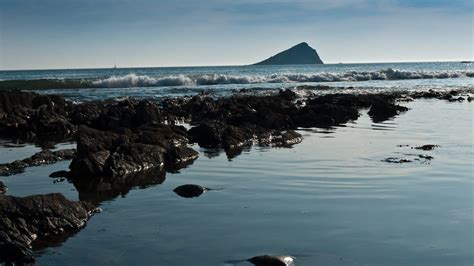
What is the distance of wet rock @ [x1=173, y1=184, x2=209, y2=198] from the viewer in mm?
10211

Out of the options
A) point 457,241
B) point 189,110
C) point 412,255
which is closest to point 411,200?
point 457,241

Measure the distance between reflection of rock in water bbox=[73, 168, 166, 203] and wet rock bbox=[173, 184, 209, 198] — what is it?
100cm

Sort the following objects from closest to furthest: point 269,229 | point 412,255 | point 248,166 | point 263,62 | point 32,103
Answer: point 412,255 → point 269,229 → point 248,166 → point 32,103 → point 263,62

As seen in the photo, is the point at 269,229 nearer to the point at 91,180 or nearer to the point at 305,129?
the point at 91,180

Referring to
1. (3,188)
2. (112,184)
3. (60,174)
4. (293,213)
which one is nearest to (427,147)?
(293,213)

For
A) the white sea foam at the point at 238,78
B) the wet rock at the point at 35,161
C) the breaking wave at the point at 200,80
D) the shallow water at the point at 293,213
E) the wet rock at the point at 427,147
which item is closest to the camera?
the shallow water at the point at 293,213

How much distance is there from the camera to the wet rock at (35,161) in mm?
12797

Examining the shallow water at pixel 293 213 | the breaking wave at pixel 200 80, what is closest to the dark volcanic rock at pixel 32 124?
the shallow water at pixel 293 213

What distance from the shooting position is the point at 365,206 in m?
9.07

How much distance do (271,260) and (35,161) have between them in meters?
8.84

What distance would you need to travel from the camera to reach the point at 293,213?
8.79m

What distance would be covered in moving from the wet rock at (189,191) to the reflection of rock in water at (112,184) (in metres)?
1.00

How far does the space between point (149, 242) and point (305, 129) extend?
13713mm

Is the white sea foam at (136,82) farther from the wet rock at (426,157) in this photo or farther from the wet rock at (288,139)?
the wet rock at (426,157)
